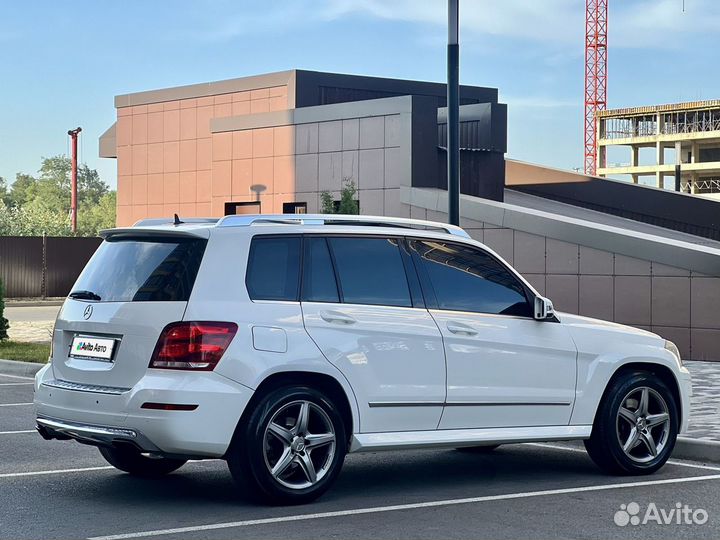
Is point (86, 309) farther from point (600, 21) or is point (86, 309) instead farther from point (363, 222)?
point (600, 21)

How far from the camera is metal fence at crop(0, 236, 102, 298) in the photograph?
42.5 metres

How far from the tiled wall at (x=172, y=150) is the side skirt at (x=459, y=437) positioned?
101 ft

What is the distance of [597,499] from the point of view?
26.5ft

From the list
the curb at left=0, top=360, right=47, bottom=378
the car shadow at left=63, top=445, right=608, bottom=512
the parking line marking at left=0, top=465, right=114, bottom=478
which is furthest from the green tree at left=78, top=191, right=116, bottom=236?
the parking line marking at left=0, top=465, right=114, bottom=478

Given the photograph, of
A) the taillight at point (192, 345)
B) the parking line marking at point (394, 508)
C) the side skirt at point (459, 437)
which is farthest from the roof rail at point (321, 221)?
the parking line marking at point (394, 508)

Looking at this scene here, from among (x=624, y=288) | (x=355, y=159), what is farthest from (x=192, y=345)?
(x=355, y=159)

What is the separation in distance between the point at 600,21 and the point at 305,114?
109664 millimetres

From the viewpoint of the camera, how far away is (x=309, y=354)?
7664mm

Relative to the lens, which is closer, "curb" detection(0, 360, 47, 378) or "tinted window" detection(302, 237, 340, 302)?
"tinted window" detection(302, 237, 340, 302)

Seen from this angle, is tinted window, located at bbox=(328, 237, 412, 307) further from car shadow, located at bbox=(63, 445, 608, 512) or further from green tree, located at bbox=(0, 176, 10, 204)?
green tree, located at bbox=(0, 176, 10, 204)

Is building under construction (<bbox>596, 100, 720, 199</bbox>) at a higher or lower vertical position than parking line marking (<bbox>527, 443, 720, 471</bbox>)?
higher

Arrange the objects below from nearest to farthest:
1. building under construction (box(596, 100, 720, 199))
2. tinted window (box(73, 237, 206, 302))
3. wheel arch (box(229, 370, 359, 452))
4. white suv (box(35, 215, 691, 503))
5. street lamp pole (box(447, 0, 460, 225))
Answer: white suv (box(35, 215, 691, 503)) → wheel arch (box(229, 370, 359, 452)) → tinted window (box(73, 237, 206, 302)) → street lamp pole (box(447, 0, 460, 225)) → building under construction (box(596, 100, 720, 199))

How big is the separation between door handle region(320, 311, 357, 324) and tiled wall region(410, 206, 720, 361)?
470 inches

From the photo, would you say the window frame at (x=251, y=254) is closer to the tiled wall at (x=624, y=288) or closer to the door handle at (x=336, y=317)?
the door handle at (x=336, y=317)
